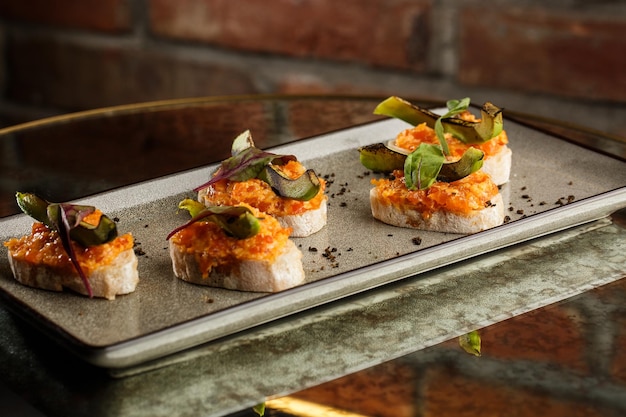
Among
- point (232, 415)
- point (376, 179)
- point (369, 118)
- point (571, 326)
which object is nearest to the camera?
point (232, 415)

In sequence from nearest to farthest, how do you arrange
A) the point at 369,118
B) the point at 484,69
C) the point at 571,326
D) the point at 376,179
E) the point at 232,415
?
the point at 232,415 < the point at 571,326 < the point at 376,179 < the point at 369,118 < the point at 484,69

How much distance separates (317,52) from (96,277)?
1.56 meters

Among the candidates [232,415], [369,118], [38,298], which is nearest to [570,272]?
[232,415]

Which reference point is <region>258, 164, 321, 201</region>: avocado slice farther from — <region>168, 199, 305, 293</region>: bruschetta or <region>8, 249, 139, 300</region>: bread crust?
<region>8, 249, 139, 300</region>: bread crust

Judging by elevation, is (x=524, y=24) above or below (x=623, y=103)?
above

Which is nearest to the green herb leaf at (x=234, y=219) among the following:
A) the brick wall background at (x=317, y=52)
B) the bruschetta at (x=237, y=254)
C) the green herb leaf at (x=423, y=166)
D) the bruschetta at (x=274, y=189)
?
the bruschetta at (x=237, y=254)

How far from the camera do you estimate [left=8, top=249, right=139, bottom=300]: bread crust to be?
3.47ft

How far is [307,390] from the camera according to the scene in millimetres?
894

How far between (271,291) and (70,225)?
0.70 ft

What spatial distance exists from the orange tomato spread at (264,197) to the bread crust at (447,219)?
3.6 inches

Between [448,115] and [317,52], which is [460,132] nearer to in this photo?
[448,115]

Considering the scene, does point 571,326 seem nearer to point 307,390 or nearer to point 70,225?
point 307,390

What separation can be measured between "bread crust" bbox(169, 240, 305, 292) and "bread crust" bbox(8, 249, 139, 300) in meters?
0.06

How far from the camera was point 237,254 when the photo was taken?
109cm
